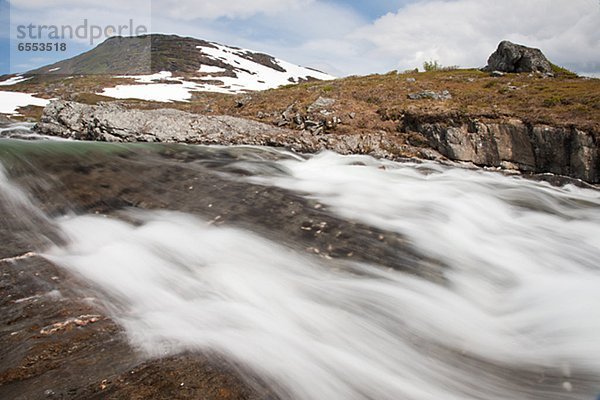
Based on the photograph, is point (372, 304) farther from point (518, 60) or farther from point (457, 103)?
point (518, 60)

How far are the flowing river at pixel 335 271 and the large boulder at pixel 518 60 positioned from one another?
833 inches

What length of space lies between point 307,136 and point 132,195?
28.8ft

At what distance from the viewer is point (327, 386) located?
9.37 feet

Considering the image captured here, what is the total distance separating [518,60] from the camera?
2702 centimetres

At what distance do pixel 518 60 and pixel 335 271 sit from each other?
29998 millimetres

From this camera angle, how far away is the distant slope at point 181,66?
247 ft

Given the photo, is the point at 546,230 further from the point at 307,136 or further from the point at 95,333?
Result: the point at 307,136

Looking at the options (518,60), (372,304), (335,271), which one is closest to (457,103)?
(335,271)

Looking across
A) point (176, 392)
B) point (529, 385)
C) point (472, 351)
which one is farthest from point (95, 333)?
point (529, 385)

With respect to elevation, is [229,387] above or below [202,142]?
below

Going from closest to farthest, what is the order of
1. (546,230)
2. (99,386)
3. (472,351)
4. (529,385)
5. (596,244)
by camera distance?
1. (99,386)
2. (529,385)
3. (472,351)
4. (596,244)
5. (546,230)

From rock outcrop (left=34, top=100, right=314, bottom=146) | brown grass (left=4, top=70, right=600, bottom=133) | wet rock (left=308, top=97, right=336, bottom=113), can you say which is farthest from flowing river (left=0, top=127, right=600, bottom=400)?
wet rock (left=308, top=97, right=336, bottom=113)

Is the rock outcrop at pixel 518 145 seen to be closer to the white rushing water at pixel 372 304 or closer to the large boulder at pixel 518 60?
the white rushing water at pixel 372 304

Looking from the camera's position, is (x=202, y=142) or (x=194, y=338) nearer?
(x=194, y=338)
